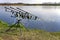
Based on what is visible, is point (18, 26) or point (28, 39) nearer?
point (28, 39)

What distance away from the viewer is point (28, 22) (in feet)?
74.8

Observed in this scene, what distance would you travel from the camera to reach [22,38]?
1438cm

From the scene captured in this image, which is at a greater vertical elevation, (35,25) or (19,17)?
(19,17)

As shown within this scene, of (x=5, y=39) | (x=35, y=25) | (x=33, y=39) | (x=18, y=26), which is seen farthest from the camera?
(x=35, y=25)

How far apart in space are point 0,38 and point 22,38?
1.40 m

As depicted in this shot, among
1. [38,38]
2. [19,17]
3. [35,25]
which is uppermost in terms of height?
[19,17]

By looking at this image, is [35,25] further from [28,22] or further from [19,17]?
[19,17]

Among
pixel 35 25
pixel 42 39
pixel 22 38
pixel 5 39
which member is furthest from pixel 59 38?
pixel 35 25

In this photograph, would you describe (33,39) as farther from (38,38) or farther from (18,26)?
(18,26)

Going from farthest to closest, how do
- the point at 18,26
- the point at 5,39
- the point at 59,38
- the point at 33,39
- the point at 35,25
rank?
the point at 35,25 → the point at 18,26 → the point at 59,38 → the point at 33,39 → the point at 5,39

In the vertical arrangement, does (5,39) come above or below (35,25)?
above

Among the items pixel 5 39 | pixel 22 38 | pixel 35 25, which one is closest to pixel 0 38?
pixel 5 39

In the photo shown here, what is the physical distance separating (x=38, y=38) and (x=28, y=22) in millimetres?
7927

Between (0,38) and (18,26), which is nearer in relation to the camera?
(0,38)
